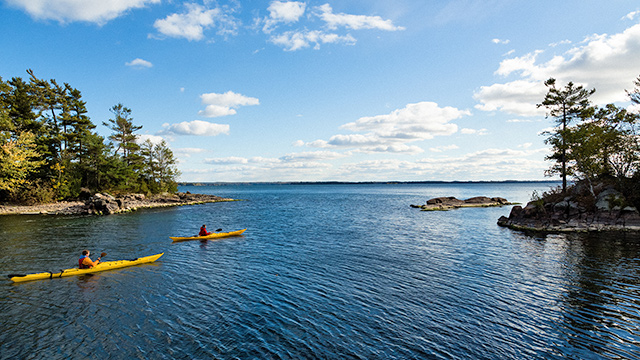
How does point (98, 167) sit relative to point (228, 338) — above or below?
above

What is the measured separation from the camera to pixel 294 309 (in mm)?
15367

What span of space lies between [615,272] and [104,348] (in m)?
31.2

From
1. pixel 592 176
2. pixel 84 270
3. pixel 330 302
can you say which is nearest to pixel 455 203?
pixel 592 176

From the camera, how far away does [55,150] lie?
64.4 m

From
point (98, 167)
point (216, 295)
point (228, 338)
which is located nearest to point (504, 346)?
point (228, 338)

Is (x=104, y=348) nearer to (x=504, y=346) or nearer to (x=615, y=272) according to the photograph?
(x=504, y=346)

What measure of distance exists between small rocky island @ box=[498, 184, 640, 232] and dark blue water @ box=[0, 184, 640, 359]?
5.40m

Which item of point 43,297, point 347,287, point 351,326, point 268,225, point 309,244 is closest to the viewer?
point 351,326

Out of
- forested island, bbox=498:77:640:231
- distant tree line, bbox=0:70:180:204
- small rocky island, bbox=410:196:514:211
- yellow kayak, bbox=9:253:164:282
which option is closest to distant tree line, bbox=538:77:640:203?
forested island, bbox=498:77:640:231

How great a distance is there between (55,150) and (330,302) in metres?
76.9

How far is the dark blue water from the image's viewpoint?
461 inches

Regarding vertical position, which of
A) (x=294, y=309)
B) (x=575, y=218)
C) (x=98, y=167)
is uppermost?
(x=98, y=167)

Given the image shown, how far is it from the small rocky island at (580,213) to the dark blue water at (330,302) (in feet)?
17.7

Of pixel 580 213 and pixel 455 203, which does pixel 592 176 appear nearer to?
pixel 580 213
